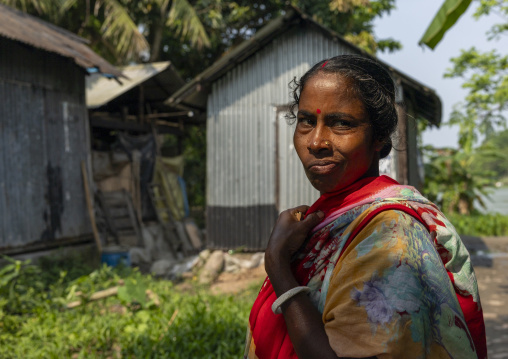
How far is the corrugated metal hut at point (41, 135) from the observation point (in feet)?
23.4

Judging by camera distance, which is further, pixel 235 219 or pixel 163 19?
pixel 163 19

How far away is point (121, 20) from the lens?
528 inches

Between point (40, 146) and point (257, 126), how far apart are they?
372 cm

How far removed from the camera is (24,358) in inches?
166

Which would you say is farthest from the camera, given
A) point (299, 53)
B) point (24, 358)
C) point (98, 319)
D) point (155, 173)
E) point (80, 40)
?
point (155, 173)

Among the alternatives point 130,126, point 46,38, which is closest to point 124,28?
point 130,126

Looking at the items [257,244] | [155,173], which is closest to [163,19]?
[155,173]

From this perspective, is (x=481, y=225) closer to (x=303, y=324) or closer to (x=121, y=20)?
(x=121, y=20)

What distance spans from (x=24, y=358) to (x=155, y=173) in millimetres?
8532

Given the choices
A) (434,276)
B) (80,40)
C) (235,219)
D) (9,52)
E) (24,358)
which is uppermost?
(80,40)

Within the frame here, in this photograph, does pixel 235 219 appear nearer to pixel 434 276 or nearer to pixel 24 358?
pixel 24 358

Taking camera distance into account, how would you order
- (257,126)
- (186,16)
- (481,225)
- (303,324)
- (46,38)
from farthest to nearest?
(481,225) < (186,16) < (257,126) < (46,38) < (303,324)

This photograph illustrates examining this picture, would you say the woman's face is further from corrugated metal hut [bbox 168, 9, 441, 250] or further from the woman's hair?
corrugated metal hut [bbox 168, 9, 441, 250]

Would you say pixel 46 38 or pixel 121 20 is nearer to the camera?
pixel 46 38
